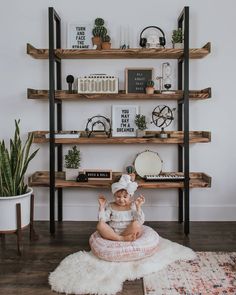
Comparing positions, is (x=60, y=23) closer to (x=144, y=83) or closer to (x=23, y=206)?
(x=144, y=83)

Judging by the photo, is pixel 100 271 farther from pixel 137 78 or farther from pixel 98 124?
pixel 137 78

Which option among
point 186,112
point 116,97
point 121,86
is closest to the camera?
point 186,112

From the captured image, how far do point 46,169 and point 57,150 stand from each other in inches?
8.5

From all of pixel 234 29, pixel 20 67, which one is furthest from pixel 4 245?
pixel 234 29

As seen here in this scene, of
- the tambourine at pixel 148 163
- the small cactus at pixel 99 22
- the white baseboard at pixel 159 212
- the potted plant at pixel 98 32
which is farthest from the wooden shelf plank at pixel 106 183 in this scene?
the small cactus at pixel 99 22

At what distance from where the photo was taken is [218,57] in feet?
11.0

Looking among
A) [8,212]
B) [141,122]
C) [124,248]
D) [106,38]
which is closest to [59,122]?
[141,122]

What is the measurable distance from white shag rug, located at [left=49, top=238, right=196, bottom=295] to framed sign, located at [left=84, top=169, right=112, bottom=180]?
0.80 m

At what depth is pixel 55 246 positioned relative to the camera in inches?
109

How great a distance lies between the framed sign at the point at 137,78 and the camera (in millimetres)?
3273

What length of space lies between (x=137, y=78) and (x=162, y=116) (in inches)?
16.8

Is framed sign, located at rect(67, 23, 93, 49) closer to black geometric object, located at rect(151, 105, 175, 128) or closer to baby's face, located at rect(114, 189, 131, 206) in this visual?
black geometric object, located at rect(151, 105, 175, 128)

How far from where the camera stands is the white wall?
3.34m

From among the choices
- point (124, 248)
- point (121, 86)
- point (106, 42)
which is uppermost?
point (106, 42)
